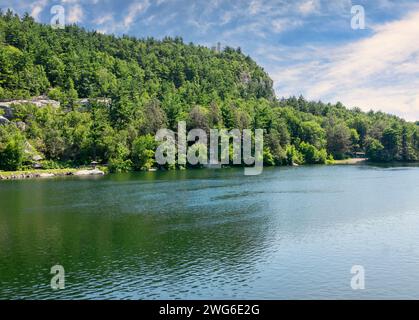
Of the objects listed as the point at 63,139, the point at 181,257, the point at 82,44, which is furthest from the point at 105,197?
the point at 82,44

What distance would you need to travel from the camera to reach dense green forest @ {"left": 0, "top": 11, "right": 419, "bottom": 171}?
358 ft

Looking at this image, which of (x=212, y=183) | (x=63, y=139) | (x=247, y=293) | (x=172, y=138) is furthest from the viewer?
(x=172, y=138)

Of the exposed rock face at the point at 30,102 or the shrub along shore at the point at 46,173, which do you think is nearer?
the shrub along shore at the point at 46,173

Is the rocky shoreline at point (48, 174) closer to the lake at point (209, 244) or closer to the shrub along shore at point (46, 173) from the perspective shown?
the shrub along shore at point (46, 173)

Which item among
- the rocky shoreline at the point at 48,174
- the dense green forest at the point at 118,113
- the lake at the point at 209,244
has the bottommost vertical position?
the lake at the point at 209,244

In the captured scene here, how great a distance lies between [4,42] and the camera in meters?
154

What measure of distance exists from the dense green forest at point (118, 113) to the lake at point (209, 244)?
4539 cm

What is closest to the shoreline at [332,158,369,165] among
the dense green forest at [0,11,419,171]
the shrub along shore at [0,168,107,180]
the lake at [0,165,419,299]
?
the dense green forest at [0,11,419,171]

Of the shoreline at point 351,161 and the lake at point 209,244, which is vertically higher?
the shoreline at point 351,161

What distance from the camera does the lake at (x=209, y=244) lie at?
84.3ft

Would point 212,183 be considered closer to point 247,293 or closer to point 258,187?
point 258,187

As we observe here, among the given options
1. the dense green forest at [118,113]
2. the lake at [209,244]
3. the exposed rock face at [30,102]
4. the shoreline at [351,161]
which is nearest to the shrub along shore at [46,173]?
the dense green forest at [118,113]
